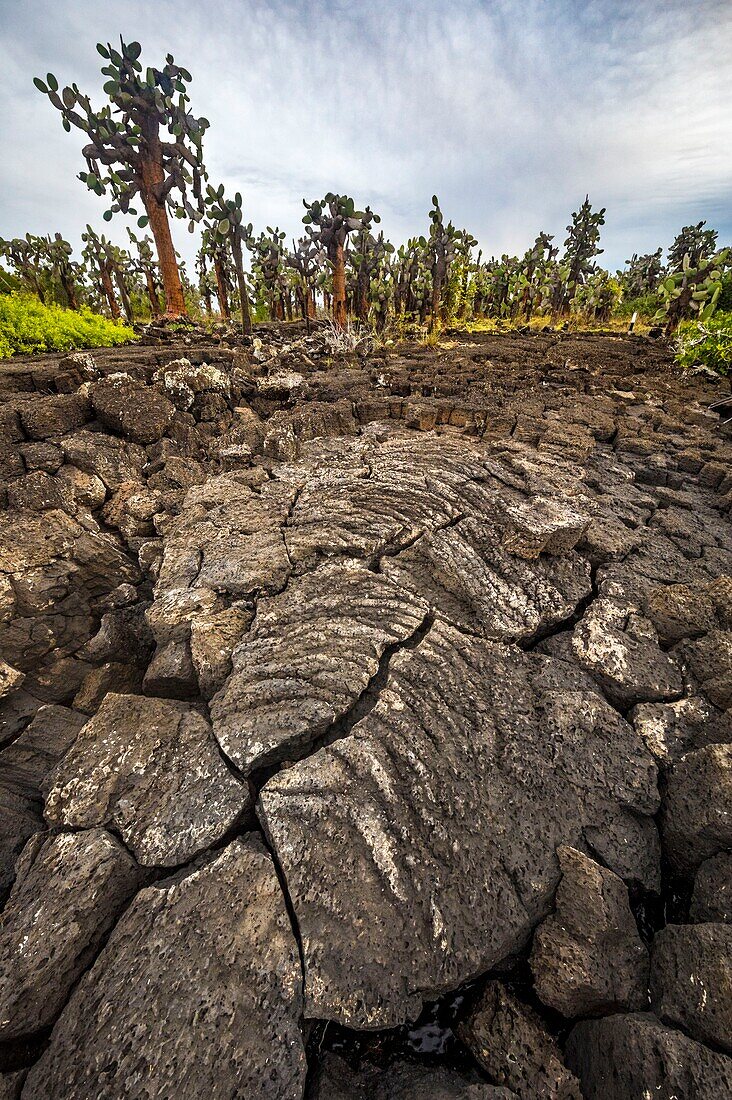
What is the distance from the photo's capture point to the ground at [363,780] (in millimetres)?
1984

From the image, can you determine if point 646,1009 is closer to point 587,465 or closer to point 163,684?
point 163,684

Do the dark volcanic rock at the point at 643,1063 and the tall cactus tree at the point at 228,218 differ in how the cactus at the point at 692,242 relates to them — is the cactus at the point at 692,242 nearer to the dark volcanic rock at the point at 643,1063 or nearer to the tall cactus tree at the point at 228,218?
the tall cactus tree at the point at 228,218

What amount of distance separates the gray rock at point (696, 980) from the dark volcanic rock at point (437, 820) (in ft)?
1.45

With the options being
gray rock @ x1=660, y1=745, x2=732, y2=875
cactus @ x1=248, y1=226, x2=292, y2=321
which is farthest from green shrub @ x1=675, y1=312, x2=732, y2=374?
cactus @ x1=248, y1=226, x2=292, y2=321

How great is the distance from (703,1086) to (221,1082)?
1938 mm

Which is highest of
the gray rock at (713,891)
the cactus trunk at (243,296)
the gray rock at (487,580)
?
the cactus trunk at (243,296)

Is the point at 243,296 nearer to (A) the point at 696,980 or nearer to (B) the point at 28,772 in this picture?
(B) the point at 28,772

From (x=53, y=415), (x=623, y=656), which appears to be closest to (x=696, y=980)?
(x=623, y=656)

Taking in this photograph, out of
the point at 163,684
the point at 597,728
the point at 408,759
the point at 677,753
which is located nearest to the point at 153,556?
the point at 163,684

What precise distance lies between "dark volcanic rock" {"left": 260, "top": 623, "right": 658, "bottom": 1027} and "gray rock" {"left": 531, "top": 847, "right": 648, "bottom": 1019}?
104 millimetres

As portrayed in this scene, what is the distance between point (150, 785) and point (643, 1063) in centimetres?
281

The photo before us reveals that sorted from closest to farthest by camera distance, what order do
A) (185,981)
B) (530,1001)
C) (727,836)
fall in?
(185,981), (530,1001), (727,836)

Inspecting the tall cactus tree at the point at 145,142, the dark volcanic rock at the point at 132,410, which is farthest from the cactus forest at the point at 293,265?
the dark volcanic rock at the point at 132,410

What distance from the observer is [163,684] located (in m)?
3.57
